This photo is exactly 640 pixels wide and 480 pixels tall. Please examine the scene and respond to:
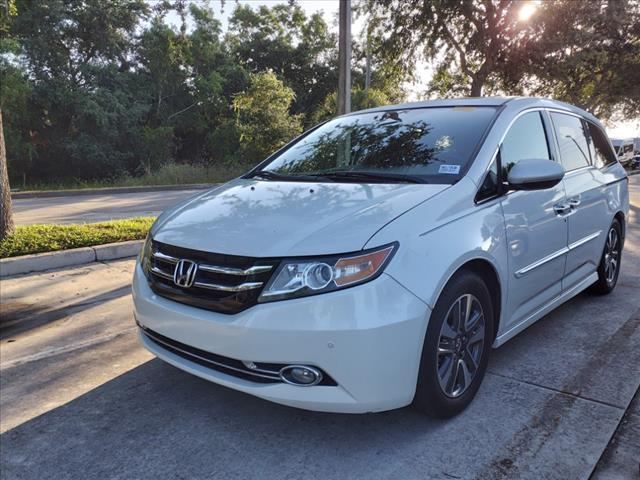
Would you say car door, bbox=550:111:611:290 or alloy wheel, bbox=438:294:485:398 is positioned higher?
car door, bbox=550:111:611:290

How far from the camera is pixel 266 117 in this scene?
2178 centimetres

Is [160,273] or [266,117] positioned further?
[266,117]

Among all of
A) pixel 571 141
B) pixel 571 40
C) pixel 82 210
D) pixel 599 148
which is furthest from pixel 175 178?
pixel 571 141

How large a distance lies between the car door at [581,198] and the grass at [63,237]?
5.34 meters

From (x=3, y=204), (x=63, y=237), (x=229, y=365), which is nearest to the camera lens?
(x=229, y=365)

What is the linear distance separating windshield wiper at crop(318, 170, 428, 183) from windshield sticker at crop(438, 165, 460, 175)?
0.15 metres

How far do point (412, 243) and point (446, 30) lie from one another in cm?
1660

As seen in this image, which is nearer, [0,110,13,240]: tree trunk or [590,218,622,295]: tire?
[590,218,622,295]: tire

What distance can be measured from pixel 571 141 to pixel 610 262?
138cm

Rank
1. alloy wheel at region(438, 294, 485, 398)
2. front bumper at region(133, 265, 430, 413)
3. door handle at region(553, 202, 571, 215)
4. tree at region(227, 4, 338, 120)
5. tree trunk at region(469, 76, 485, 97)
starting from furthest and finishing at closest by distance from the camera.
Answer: tree at region(227, 4, 338, 120) < tree trunk at region(469, 76, 485, 97) < door handle at region(553, 202, 571, 215) < alloy wheel at region(438, 294, 485, 398) < front bumper at region(133, 265, 430, 413)

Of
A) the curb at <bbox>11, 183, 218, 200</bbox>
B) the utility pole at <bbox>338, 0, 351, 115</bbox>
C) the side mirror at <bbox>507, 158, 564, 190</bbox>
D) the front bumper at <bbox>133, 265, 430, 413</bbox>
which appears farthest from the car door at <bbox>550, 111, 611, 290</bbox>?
the curb at <bbox>11, 183, 218, 200</bbox>

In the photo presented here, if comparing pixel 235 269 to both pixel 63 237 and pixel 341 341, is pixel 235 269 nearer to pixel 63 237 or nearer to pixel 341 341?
pixel 341 341

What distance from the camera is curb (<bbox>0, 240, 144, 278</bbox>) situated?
5652 millimetres

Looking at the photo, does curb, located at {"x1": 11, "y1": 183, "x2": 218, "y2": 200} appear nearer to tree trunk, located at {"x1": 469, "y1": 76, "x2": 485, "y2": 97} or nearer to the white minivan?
tree trunk, located at {"x1": 469, "y1": 76, "x2": 485, "y2": 97}
